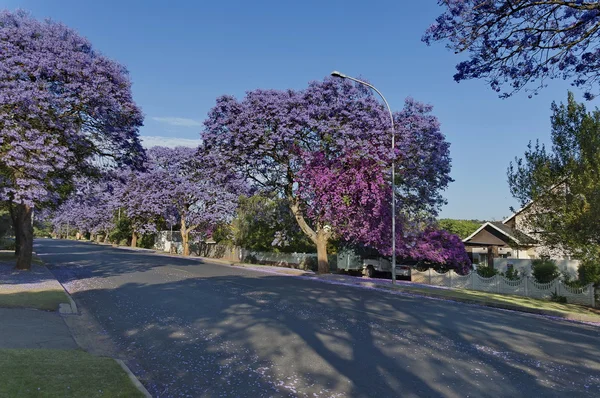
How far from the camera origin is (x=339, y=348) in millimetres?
7645

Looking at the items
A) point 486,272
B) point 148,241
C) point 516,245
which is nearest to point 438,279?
point 486,272

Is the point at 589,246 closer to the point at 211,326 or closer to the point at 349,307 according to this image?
the point at 349,307

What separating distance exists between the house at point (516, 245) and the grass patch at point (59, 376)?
1764cm

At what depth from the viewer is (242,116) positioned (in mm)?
26172

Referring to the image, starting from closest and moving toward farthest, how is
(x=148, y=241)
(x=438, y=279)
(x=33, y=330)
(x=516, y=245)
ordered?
(x=33, y=330) < (x=516, y=245) < (x=438, y=279) < (x=148, y=241)

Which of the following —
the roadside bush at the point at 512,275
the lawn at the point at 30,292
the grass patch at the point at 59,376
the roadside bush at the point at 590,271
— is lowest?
the lawn at the point at 30,292

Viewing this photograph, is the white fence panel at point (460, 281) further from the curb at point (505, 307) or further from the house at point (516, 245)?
the curb at point (505, 307)

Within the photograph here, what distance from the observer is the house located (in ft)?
62.7

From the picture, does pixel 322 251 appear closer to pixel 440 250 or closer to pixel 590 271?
pixel 440 250

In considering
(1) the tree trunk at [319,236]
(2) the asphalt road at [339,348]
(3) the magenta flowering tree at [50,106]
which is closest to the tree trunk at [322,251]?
(1) the tree trunk at [319,236]

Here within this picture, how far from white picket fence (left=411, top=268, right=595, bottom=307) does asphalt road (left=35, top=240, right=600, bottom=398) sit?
588 cm

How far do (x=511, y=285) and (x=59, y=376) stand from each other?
65.5 ft

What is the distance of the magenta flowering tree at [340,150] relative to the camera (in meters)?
24.6

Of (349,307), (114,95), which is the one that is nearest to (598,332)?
(349,307)
